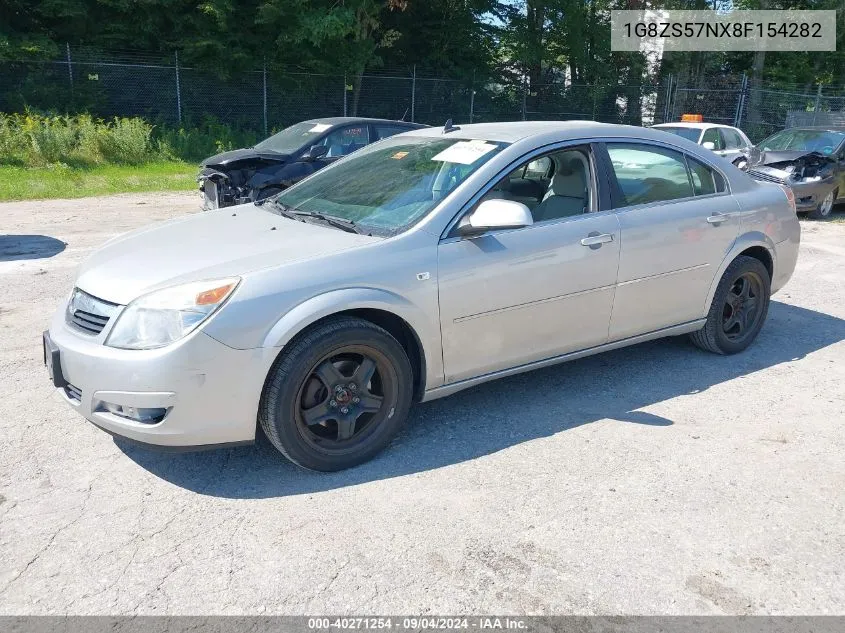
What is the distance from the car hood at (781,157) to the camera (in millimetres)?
12672

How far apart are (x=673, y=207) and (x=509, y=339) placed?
1593 mm

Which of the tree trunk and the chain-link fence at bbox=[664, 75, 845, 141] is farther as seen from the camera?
the chain-link fence at bbox=[664, 75, 845, 141]

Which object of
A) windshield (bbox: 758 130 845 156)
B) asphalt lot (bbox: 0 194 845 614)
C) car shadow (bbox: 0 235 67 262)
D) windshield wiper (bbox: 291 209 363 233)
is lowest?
asphalt lot (bbox: 0 194 845 614)

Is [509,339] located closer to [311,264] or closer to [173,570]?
[311,264]

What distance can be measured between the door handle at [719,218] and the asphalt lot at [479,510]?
108 cm

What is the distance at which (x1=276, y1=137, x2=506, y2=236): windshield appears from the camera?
13.3 ft

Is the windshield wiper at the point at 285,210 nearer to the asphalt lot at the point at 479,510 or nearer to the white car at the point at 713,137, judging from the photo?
the asphalt lot at the point at 479,510

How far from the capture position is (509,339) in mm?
4168

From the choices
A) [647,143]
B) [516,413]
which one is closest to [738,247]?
[647,143]

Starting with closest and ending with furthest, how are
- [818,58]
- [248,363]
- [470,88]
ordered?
[248,363] → [470,88] → [818,58]

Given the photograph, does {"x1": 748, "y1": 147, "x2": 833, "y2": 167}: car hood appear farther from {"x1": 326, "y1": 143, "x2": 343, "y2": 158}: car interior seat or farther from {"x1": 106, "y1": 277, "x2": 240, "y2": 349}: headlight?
{"x1": 106, "y1": 277, "x2": 240, "y2": 349}: headlight

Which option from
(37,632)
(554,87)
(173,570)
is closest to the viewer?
(37,632)

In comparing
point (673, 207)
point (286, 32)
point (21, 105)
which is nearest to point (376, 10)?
point (286, 32)

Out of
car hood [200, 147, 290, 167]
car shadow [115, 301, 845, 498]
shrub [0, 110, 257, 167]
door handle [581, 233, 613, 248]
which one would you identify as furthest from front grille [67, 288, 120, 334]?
shrub [0, 110, 257, 167]
